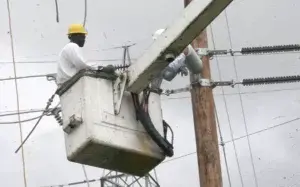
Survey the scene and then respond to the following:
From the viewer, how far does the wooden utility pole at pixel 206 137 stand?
33.7 ft

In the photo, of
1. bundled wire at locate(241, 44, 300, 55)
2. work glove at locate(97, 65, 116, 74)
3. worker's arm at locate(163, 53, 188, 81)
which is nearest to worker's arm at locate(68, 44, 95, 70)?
work glove at locate(97, 65, 116, 74)

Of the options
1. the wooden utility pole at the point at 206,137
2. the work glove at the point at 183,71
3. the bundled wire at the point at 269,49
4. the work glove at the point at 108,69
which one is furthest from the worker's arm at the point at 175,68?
the bundled wire at the point at 269,49

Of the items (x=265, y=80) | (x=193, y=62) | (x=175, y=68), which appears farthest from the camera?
(x=265, y=80)

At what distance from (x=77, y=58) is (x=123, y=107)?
0.60m

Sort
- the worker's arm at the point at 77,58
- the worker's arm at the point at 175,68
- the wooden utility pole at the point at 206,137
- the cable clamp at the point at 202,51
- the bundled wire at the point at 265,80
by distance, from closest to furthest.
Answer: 1. the worker's arm at the point at 77,58
2. the worker's arm at the point at 175,68
3. the wooden utility pole at the point at 206,137
4. the cable clamp at the point at 202,51
5. the bundled wire at the point at 265,80

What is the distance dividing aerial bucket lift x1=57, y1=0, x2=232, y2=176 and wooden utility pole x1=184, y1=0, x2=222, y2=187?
1.73 meters

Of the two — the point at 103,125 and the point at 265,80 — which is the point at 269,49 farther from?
the point at 103,125

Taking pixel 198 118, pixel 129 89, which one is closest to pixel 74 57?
pixel 129 89

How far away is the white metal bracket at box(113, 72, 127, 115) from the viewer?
27.1 feet

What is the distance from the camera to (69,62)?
853 centimetres

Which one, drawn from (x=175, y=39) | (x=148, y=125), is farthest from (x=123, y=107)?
(x=175, y=39)

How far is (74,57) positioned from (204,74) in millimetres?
2655

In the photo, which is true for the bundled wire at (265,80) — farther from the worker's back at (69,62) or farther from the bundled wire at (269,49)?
the worker's back at (69,62)

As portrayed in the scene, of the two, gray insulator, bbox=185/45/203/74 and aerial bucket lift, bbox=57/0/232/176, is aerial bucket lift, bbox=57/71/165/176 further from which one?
gray insulator, bbox=185/45/203/74
